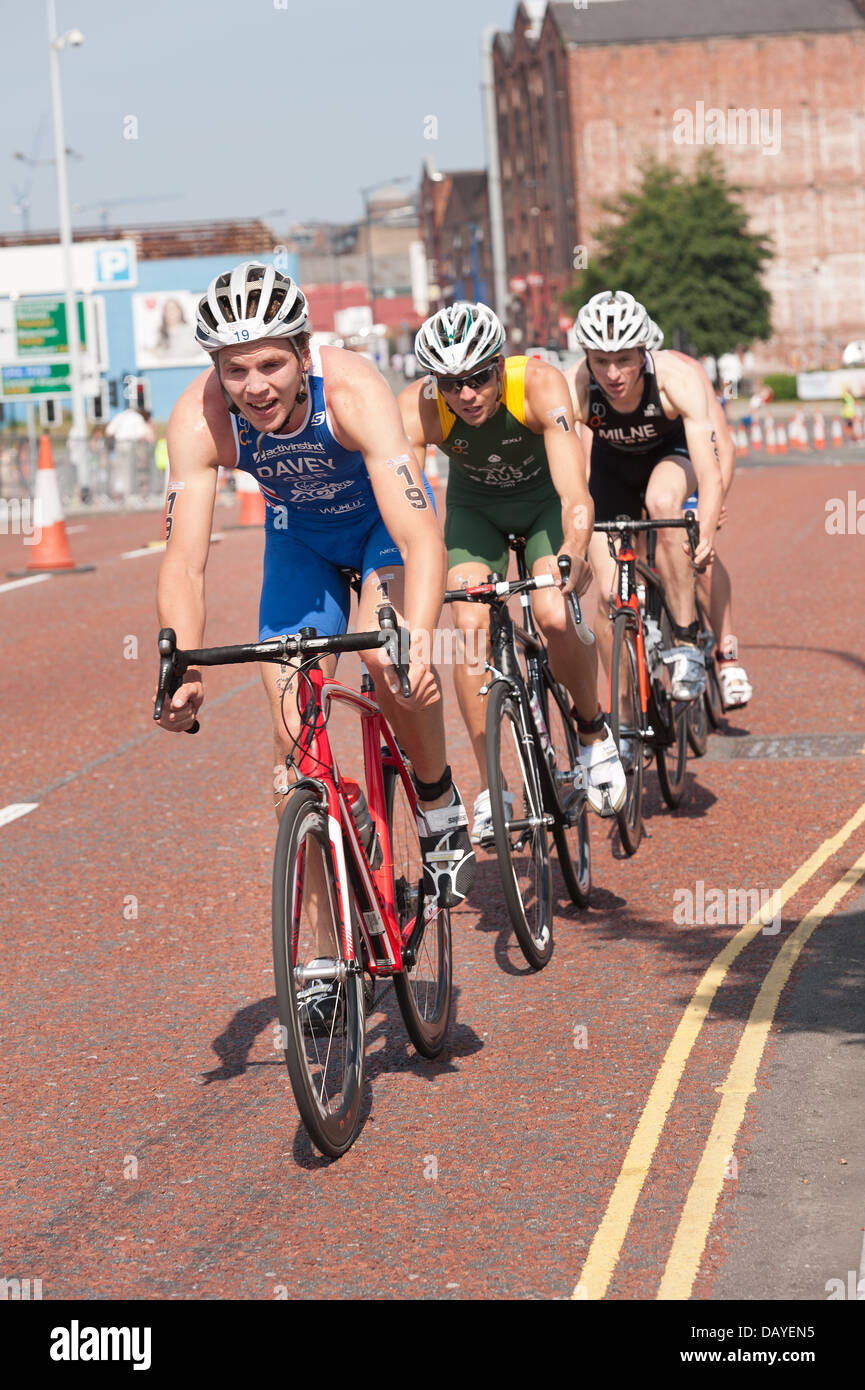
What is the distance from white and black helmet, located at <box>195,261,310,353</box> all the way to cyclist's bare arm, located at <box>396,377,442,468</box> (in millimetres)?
1998

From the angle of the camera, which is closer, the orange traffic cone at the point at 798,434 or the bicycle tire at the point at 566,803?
the bicycle tire at the point at 566,803

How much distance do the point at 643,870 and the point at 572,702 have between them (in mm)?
818

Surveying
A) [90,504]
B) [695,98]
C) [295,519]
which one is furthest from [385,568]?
[695,98]

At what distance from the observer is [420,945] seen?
5109mm

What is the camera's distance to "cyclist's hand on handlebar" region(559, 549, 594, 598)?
20.4ft

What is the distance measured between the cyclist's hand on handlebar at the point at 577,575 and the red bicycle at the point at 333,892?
1.30m

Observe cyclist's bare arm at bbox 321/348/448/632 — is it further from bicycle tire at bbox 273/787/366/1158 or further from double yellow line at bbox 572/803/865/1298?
double yellow line at bbox 572/803/865/1298

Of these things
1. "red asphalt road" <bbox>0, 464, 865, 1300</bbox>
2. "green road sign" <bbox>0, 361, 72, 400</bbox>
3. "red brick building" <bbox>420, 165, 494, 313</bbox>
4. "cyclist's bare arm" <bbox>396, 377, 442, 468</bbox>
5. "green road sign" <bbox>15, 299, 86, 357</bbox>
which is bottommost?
"red asphalt road" <bbox>0, 464, 865, 1300</bbox>

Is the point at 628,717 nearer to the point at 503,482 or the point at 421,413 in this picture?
the point at 503,482

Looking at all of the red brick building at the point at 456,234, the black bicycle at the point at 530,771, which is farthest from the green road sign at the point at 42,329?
the red brick building at the point at 456,234

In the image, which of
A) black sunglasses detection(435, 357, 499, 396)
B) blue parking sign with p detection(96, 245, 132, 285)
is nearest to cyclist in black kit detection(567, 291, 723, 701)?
black sunglasses detection(435, 357, 499, 396)

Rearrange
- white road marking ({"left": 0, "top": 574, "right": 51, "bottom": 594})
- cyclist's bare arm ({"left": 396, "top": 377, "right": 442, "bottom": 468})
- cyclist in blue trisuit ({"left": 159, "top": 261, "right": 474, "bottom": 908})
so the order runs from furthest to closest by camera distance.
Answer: white road marking ({"left": 0, "top": 574, "right": 51, "bottom": 594}) < cyclist's bare arm ({"left": 396, "top": 377, "right": 442, "bottom": 468}) < cyclist in blue trisuit ({"left": 159, "top": 261, "right": 474, "bottom": 908})

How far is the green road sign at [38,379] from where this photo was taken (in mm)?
42438

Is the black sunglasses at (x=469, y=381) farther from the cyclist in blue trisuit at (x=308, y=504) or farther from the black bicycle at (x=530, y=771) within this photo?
the cyclist in blue trisuit at (x=308, y=504)
